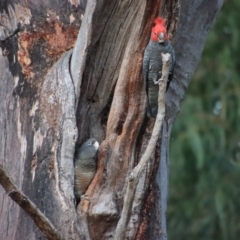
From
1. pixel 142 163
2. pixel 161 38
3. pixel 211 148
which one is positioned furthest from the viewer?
pixel 211 148

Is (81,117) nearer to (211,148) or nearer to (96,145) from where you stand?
(96,145)

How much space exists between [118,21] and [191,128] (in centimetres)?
488

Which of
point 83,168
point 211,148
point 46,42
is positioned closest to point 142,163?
point 83,168

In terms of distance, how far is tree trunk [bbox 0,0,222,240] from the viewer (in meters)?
2.76

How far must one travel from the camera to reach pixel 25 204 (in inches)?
90.1

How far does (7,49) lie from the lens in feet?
9.83

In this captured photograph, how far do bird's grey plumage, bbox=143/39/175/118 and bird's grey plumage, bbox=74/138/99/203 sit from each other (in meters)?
0.25

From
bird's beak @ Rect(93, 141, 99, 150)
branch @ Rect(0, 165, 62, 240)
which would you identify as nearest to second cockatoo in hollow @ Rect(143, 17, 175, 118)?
bird's beak @ Rect(93, 141, 99, 150)

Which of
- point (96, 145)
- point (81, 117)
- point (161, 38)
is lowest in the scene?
point (96, 145)

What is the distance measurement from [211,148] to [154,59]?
524 cm

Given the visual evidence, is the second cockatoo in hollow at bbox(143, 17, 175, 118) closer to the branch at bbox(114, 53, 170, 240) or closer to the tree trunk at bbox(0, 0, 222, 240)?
the tree trunk at bbox(0, 0, 222, 240)

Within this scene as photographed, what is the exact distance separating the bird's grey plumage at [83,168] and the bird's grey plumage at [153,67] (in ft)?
0.80

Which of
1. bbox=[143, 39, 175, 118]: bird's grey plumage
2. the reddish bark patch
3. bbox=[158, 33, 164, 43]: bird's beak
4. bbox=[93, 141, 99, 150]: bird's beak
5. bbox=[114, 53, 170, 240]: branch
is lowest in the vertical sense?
bbox=[114, 53, 170, 240]: branch

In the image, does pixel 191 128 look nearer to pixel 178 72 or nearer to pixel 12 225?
pixel 178 72
